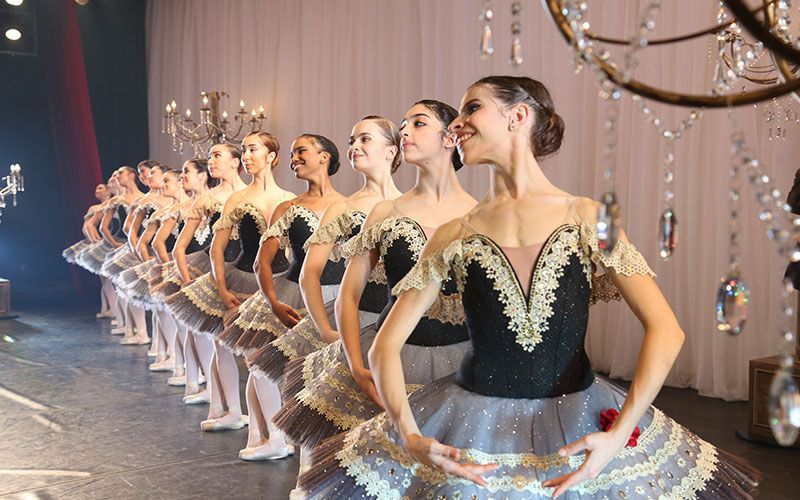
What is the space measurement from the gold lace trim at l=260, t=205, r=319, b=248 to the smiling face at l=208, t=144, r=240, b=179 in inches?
61.8

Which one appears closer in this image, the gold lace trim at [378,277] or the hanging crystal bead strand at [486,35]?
the hanging crystal bead strand at [486,35]

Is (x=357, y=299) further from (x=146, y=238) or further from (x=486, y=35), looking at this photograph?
(x=146, y=238)

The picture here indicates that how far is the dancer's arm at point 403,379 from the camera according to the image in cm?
169

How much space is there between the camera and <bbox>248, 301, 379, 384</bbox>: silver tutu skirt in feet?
11.6

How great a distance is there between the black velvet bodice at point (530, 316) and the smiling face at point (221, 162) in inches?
147

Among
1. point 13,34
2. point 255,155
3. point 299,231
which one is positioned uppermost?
point 13,34

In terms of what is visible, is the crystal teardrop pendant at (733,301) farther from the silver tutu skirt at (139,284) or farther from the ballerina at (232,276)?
the silver tutu skirt at (139,284)

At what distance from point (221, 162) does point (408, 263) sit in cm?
302

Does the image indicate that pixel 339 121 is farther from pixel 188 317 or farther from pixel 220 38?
pixel 188 317

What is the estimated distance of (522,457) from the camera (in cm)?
183

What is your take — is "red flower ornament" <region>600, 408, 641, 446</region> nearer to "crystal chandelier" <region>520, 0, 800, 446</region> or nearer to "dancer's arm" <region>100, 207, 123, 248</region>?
"crystal chandelier" <region>520, 0, 800, 446</region>

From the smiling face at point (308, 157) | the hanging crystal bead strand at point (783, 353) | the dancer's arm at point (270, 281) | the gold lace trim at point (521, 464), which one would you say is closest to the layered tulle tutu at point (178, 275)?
the dancer's arm at point (270, 281)

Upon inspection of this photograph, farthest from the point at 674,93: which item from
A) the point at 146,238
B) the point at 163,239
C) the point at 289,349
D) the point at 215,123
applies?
the point at 215,123

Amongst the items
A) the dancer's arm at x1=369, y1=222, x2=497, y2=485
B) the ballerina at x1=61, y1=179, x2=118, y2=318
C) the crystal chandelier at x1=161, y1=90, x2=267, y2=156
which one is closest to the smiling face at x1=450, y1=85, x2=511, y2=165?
the dancer's arm at x1=369, y1=222, x2=497, y2=485
